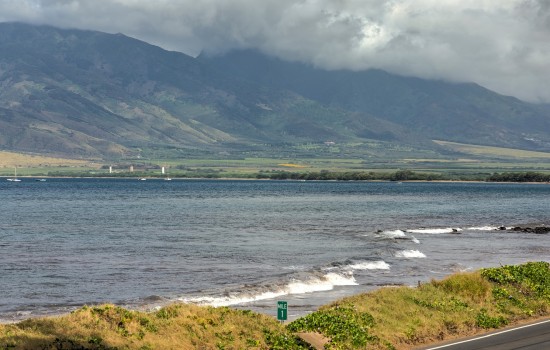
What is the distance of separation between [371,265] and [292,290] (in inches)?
580

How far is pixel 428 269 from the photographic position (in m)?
59.2

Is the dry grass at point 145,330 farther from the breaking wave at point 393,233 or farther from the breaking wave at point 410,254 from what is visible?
the breaking wave at point 393,233

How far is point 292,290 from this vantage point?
48469mm

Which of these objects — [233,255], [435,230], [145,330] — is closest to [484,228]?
[435,230]

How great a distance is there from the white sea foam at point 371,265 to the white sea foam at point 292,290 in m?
4.48

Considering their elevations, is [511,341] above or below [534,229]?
→ above

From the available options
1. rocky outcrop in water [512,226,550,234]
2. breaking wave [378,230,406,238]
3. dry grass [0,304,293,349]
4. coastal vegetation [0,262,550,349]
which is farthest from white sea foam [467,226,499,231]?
dry grass [0,304,293,349]

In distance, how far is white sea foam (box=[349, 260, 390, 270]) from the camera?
197ft

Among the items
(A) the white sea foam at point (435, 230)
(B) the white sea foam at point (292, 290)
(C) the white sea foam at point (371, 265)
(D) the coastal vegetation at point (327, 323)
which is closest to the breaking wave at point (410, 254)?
(C) the white sea foam at point (371, 265)

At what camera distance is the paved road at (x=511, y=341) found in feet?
98.2

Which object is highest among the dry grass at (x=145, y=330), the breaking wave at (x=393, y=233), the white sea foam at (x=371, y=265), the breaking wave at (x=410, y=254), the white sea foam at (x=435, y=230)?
the dry grass at (x=145, y=330)

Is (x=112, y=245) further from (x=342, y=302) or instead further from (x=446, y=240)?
(x=342, y=302)

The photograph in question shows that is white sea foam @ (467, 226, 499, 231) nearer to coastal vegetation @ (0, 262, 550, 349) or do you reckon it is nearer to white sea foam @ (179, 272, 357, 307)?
white sea foam @ (179, 272, 357, 307)

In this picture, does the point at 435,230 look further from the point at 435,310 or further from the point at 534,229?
the point at 435,310
